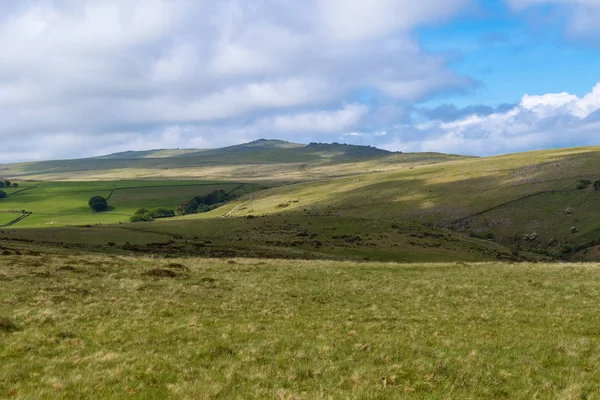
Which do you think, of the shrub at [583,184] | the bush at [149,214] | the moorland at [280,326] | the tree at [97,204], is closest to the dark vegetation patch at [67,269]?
the moorland at [280,326]

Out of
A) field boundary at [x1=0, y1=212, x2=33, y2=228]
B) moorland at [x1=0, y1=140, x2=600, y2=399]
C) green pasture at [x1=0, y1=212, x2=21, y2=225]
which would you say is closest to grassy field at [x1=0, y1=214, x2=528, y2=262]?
moorland at [x1=0, y1=140, x2=600, y2=399]

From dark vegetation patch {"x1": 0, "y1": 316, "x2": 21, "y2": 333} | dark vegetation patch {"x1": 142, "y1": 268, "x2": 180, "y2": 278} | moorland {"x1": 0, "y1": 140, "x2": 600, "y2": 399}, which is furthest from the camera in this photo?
dark vegetation patch {"x1": 142, "y1": 268, "x2": 180, "y2": 278}

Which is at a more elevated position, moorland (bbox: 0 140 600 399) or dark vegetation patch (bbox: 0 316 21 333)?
dark vegetation patch (bbox: 0 316 21 333)

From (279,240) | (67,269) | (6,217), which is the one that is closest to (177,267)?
(67,269)

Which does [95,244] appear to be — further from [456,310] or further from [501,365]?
[501,365]

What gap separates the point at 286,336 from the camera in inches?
648

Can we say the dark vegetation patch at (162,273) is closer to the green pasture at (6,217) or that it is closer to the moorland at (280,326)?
the moorland at (280,326)

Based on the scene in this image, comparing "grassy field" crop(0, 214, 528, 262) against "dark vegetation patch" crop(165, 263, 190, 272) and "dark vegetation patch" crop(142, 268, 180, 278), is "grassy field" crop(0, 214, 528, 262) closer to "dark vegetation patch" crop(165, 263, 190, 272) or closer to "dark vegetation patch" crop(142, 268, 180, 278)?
"dark vegetation patch" crop(165, 263, 190, 272)

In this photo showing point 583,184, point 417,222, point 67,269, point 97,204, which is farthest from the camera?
point 97,204

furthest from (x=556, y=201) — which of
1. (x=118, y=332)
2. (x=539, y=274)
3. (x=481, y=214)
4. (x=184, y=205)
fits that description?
(x=184, y=205)

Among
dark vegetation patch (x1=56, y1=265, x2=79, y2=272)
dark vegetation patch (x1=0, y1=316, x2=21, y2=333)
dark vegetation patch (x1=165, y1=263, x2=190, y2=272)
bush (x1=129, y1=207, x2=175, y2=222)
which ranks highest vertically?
dark vegetation patch (x1=0, y1=316, x2=21, y2=333)

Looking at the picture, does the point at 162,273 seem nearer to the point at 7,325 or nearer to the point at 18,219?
the point at 7,325

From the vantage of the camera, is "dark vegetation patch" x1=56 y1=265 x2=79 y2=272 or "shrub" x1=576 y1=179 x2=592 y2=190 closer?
"dark vegetation patch" x1=56 y1=265 x2=79 y2=272

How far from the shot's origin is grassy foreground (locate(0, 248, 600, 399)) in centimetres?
1137
